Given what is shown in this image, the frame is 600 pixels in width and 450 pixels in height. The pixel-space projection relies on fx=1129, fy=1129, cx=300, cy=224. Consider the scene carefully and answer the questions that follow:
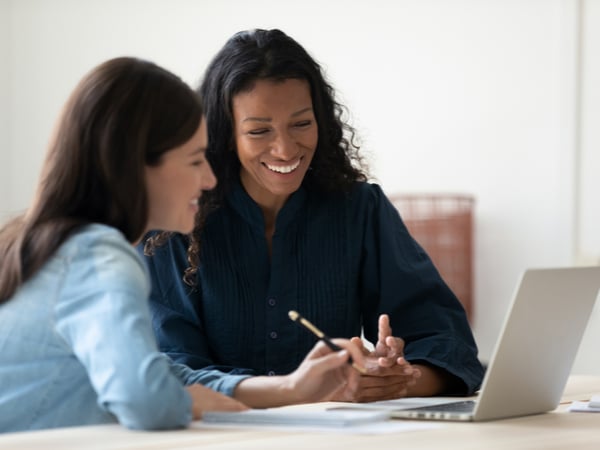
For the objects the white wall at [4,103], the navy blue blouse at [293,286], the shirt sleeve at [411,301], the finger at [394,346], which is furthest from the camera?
the white wall at [4,103]

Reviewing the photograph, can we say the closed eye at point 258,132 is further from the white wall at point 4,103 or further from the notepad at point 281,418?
the white wall at point 4,103

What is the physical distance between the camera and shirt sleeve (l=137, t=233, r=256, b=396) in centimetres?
229

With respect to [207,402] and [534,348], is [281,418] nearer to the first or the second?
[207,402]

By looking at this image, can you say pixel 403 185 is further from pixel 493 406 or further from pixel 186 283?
pixel 493 406

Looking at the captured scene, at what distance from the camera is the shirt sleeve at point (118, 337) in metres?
1.42

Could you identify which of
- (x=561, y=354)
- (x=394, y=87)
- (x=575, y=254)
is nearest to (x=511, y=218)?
(x=575, y=254)

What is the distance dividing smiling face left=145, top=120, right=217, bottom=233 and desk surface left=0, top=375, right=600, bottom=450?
0.32m

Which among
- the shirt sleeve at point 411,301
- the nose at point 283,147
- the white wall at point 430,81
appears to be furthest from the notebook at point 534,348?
the white wall at point 430,81

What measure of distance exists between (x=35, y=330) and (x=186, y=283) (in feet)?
2.72

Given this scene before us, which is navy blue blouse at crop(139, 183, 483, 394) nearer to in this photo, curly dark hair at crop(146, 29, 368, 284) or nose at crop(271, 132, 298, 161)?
curly dark hair at crop(146, 29, 368, 284)

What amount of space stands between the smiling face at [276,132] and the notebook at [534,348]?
0.70m

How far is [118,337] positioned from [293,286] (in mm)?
1006

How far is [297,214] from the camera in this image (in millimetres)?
2467

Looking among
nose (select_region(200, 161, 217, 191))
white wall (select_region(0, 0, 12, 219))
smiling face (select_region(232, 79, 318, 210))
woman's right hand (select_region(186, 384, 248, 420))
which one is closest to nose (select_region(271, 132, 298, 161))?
smiling face (select_region(232, 79, 318, 210))
